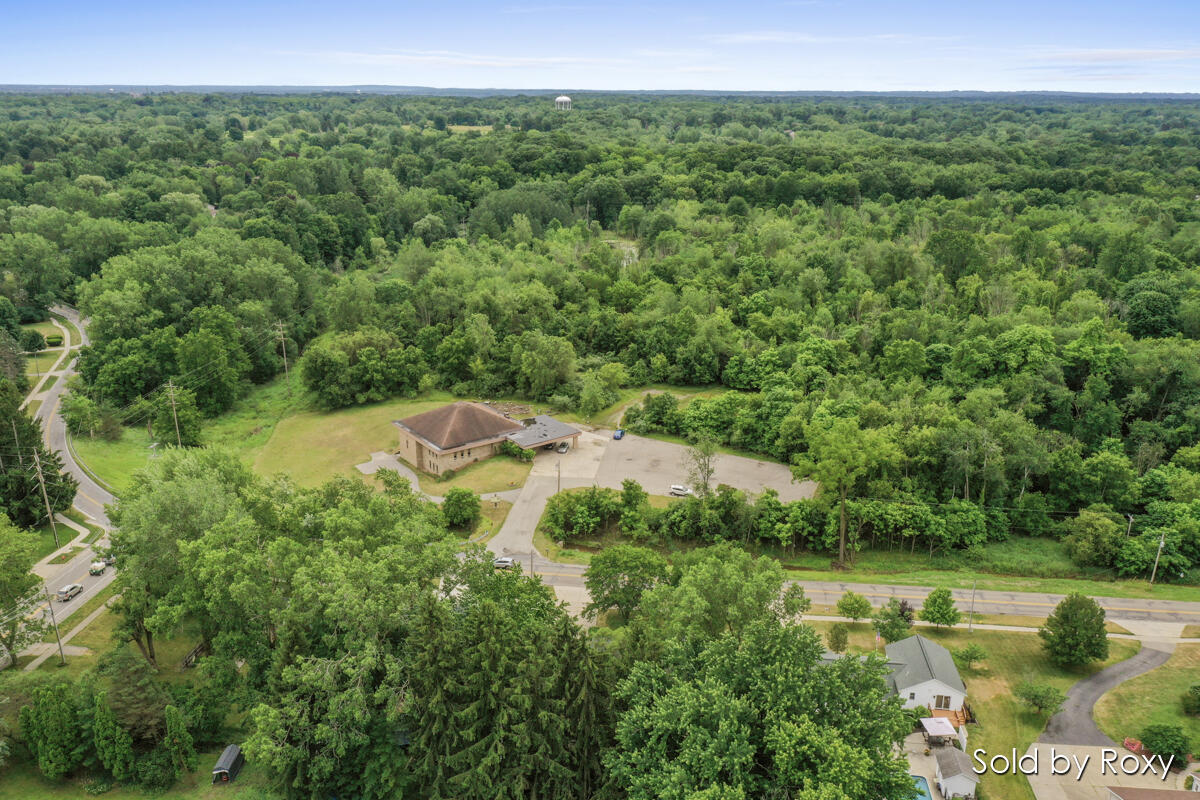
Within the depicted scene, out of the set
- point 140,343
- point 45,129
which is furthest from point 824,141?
point 45,129

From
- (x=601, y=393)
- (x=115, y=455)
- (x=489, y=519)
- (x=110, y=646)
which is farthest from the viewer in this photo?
(x=601, y=393)

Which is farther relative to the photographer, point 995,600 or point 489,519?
point 489,519

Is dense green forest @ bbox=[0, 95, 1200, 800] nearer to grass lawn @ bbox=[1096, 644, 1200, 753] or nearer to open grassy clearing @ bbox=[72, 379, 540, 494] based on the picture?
open grassy clearing @ bbox=[72, 379, 540, 494]

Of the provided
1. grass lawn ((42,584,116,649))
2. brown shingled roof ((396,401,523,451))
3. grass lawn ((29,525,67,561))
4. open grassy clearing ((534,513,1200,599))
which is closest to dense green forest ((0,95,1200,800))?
open grassy clearing ((534,513,1200,599))

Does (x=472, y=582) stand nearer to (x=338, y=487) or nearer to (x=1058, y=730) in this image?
(x=338, y=487)

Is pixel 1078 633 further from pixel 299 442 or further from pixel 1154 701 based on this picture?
pixel 299 442

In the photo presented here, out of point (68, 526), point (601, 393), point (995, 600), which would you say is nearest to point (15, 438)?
point (68, 526)
